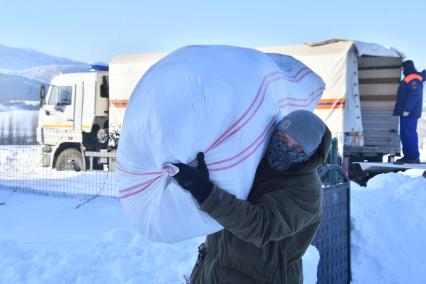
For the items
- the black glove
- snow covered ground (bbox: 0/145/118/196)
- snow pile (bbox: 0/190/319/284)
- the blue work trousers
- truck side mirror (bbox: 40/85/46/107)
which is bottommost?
snow pile (bbox: 0/190/319/284)

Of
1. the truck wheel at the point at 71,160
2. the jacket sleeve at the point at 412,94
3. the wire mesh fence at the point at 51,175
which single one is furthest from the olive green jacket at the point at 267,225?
the truck wheel at the point at 71,160

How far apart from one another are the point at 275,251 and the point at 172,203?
0.49m

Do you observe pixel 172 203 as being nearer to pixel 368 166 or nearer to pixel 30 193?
pixel 30 193

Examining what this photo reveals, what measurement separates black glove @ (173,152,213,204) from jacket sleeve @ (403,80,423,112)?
800cm

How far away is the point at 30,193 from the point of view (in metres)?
8.91

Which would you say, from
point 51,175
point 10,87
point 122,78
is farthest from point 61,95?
point 10,87

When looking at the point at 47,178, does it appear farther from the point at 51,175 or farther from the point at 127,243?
the point at 127,243

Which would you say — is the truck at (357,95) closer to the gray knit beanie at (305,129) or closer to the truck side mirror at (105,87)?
the truck side mirror at (105,87)

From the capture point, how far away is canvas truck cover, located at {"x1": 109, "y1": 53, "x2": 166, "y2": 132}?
12.3 m

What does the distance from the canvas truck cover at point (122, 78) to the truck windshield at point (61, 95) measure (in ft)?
4.29

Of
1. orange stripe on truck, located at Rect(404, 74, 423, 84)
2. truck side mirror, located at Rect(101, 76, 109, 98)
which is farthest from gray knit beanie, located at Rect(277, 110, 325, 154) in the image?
truck side mirror, located at Rect(101, 76, 109, 98)

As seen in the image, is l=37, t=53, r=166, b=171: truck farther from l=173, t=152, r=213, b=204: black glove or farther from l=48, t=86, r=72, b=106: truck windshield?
l=173, t=152, r=213, b=204: black glove

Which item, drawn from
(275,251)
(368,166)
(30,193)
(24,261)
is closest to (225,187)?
(275,251)

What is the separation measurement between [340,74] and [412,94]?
6.14ft
